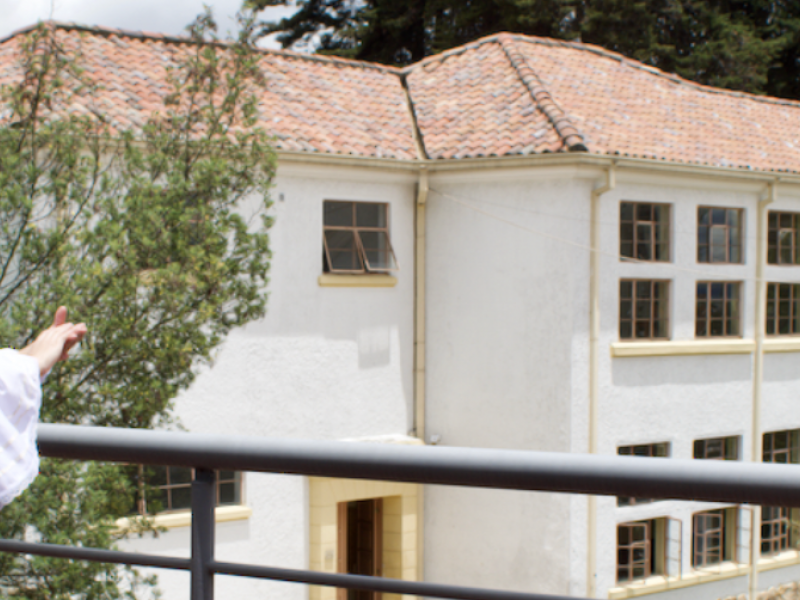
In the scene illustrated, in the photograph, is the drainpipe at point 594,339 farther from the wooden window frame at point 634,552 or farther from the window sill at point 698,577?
the wooden window frame at point 634,552

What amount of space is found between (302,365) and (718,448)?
7.31 meters

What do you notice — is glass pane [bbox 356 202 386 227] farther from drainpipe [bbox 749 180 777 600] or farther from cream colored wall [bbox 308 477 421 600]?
drainpipe [bbox 749 180 777 600]

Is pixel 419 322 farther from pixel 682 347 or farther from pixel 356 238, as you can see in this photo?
pixel 682 347

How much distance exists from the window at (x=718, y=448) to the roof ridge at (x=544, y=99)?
5.55 meters

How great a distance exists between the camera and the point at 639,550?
15.2 metres

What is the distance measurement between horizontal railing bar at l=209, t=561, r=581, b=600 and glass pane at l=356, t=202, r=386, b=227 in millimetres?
14000

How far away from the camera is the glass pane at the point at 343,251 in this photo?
1513cm

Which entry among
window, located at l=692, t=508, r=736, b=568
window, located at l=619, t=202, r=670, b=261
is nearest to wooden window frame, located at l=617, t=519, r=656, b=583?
window, located at l=692, t=508, r=736, b=568

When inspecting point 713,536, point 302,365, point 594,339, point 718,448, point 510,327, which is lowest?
point 713,536

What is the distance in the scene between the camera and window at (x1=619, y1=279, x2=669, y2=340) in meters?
15.4

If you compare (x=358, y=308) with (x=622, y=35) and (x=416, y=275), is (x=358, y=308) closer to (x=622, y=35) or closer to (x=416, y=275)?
(x=416, y=275)

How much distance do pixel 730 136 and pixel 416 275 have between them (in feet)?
20.5

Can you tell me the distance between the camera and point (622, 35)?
88.3ft

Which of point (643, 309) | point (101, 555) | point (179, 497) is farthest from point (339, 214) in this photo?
point (101, 555)
